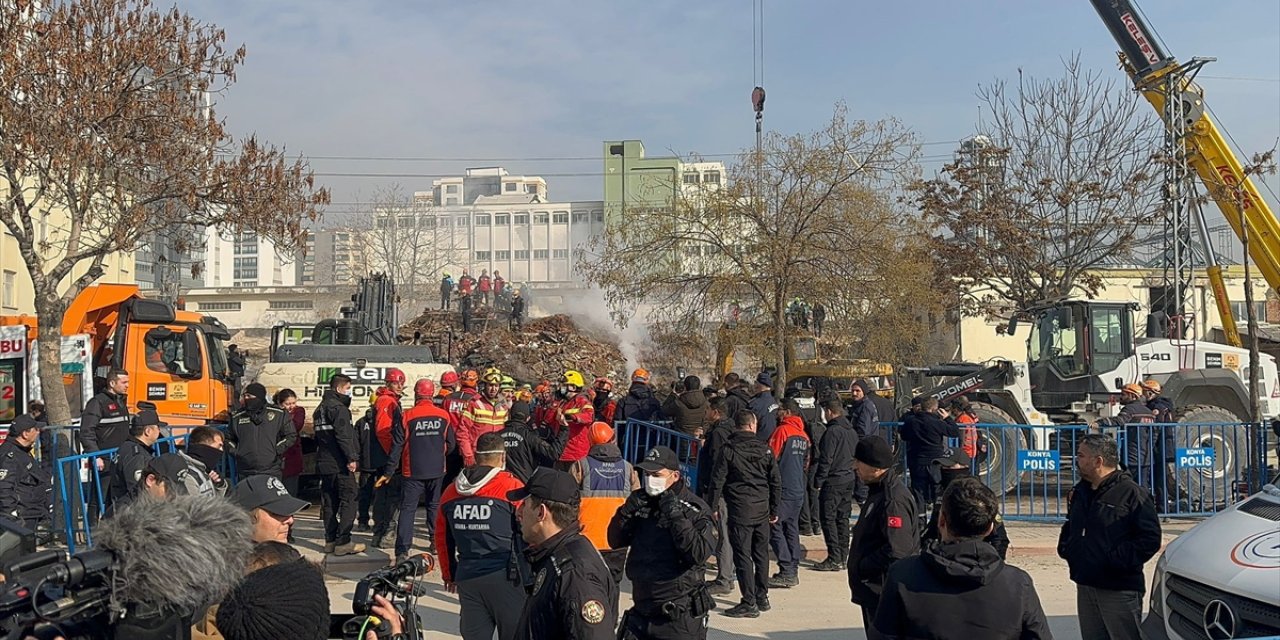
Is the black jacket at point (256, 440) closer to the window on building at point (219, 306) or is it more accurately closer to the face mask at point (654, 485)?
the face mask at point (654, 485)

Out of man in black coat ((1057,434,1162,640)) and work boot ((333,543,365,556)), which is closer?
man in black coat ((1057,434,1162,640))

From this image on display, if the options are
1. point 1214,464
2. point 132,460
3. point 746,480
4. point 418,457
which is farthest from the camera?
point 1214,464

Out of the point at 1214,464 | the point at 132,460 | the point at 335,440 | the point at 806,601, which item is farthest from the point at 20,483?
the point at 1214,464

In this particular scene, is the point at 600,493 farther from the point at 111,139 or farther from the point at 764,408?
the point at 111,139

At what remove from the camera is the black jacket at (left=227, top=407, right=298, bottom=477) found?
10.4 metres

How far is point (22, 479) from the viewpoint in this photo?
9883 mm

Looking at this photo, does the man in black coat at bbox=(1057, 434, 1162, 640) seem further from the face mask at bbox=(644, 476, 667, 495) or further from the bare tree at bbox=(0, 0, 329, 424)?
the bare tree at bbox=(0, 0, 329, 424)

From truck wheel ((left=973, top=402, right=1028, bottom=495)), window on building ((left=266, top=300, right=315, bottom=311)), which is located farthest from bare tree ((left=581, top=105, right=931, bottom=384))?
window on building ((left=266, top=300, right=315, bottom=311))

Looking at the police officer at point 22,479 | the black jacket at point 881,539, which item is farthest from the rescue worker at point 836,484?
the police officer at point 22,479

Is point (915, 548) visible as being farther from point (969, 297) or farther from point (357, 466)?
point (969, 297)

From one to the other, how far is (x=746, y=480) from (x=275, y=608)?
5.60 meters

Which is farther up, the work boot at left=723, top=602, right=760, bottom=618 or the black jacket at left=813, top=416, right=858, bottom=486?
the black jacket at left=813, top=416, right=858, bottom=486

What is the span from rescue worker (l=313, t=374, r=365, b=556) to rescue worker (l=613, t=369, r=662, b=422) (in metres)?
3.60

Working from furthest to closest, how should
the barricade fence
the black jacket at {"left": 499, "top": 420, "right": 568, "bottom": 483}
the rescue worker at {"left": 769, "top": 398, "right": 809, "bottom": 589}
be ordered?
the barricade fence → the rescue worker at {"left": 769, "top": 398, "right": 809, "bottom": 589} → the black jacket at {"left": 499, "top": 420, "right": 568, "bottom": 483}
